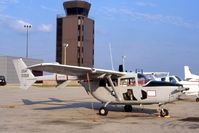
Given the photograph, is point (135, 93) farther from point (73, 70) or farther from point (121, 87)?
point (73, 70)

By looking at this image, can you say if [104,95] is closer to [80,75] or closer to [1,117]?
[80,75]

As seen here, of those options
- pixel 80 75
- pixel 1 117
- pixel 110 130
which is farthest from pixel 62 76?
pixel 110 130

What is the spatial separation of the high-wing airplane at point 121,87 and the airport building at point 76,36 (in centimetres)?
8319

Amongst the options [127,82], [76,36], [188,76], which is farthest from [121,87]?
[76,36]

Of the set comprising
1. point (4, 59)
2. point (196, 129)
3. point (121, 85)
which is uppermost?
point (4, 59)

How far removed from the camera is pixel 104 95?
19469 millimetres

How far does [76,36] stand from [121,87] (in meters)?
87.2

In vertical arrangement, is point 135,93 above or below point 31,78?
below

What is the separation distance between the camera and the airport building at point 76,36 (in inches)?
4140

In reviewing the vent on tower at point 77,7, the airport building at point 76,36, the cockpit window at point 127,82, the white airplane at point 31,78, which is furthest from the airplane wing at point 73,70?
the vent on tower at point 77,7

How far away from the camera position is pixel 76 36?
10556 centimetres

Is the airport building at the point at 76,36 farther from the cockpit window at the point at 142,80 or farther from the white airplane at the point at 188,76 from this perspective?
the cockpit window at the point at 142,80

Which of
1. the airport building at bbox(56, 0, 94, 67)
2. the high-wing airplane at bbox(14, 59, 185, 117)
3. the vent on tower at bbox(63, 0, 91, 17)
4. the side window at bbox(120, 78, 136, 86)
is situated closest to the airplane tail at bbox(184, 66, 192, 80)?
the high-wing airplane at bbox(14, 59, 185, 117)

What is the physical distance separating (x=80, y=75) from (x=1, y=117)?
15.6 feet
